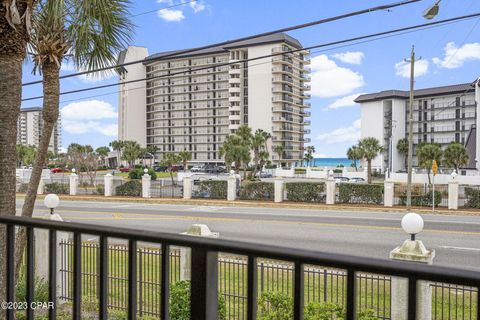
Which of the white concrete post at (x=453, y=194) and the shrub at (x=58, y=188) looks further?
the shrub at (x=58, y=188)

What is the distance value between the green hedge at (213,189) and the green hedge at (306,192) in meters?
4.48

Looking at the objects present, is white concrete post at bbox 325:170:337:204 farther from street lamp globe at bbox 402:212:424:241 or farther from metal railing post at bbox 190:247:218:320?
metal railing post at bbox 190:247:218:320

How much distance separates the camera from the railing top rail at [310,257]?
50.5 inches

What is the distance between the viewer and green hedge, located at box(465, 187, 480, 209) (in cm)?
2539

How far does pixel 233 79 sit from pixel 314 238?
86432 millimetres

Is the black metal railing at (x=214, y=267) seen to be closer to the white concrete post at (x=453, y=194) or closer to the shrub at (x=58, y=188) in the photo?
the white concrete post at (x=453, y=194)

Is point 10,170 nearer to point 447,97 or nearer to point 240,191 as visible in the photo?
point 240,191

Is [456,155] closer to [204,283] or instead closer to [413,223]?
[413,223]

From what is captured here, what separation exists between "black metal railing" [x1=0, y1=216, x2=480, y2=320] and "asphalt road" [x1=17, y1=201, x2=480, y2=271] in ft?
38.0

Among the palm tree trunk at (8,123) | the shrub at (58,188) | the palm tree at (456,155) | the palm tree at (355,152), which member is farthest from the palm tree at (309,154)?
the palm tree trunk at (8,123)

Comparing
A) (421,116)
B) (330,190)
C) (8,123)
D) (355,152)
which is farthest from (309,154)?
(8,123)

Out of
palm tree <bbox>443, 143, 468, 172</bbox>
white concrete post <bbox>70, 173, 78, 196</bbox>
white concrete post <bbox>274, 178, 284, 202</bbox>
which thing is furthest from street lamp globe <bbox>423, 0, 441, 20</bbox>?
palm tree <bbox>443, 143, 468, 172</bbox>

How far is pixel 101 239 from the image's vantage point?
6.91 feet

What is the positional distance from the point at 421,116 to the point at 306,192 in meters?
84.4
